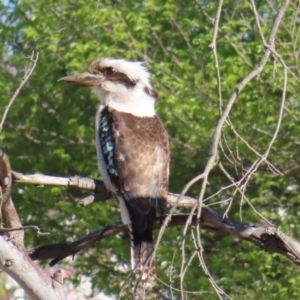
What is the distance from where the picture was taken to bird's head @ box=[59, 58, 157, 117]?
4.46 metres

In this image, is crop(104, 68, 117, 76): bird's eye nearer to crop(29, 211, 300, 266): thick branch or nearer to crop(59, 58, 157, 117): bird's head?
crop(59, 58, 157, 117): bird's head

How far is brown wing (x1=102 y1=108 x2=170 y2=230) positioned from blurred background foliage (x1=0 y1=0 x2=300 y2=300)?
92 cm

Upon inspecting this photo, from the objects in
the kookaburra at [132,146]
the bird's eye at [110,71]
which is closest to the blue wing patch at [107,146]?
the kookaburra at [132,146]

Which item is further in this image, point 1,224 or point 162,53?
point 162,53

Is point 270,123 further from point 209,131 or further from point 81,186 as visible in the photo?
point 81,186

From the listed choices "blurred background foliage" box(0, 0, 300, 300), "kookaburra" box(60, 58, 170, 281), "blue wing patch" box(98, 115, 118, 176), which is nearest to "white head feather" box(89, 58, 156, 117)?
"kookaburra" box(60, 58, 170, 281)

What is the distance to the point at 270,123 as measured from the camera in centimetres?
550

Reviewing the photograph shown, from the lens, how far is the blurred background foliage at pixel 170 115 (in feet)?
17.7

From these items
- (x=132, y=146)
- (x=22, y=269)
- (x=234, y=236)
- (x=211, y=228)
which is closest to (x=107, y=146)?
(x=132, y=146)

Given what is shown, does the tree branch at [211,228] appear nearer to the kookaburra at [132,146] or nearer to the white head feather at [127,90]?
the kookaburra at [132,146]

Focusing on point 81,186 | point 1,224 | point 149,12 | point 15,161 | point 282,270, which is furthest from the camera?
point 15,161

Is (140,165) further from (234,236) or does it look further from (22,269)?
(22,269)

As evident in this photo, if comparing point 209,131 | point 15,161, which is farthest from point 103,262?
point 209,131

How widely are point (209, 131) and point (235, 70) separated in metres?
0.40
